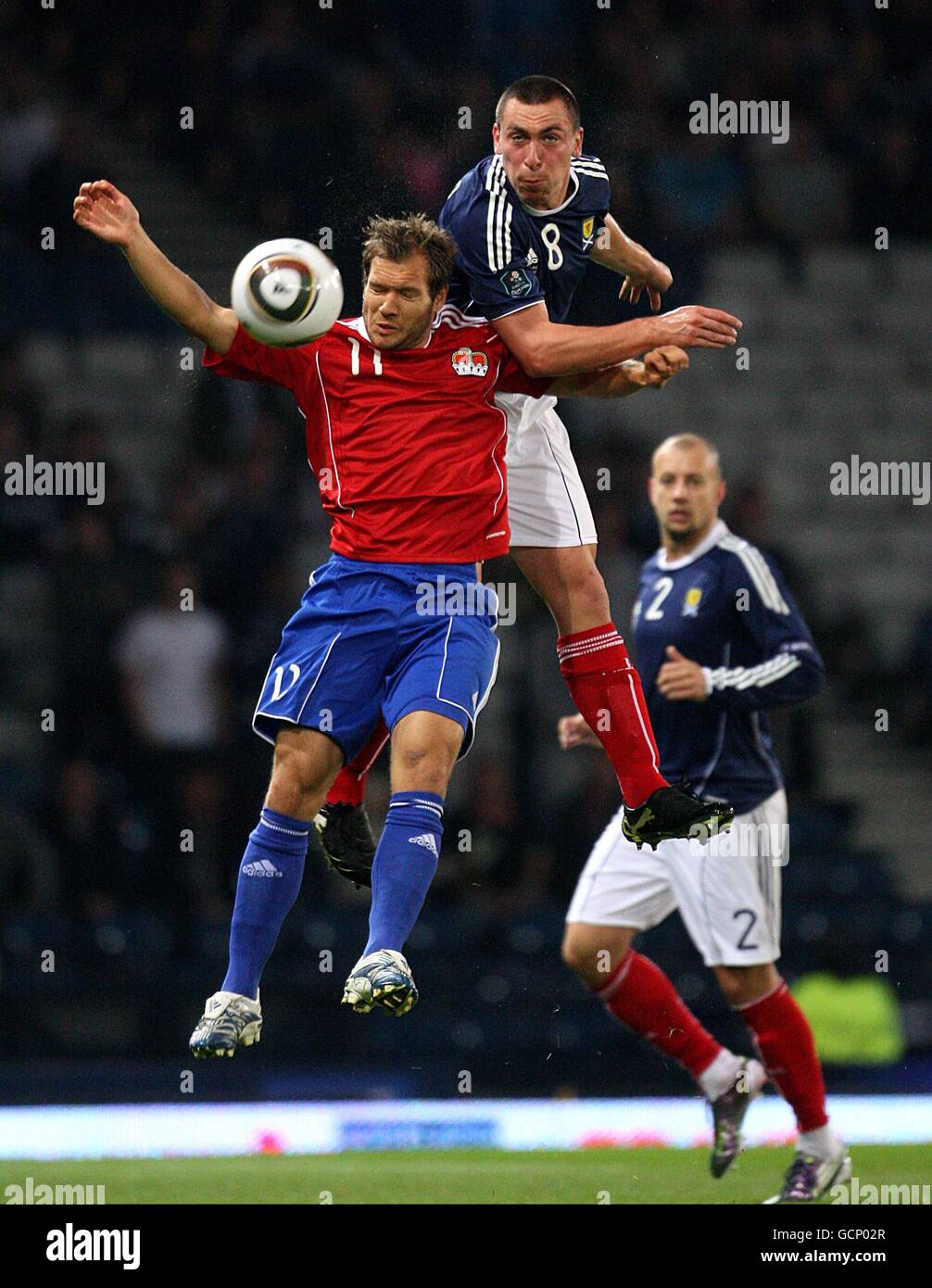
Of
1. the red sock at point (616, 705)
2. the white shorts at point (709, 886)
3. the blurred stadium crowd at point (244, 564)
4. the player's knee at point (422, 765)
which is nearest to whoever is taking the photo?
the player's knee at point (422, 765)

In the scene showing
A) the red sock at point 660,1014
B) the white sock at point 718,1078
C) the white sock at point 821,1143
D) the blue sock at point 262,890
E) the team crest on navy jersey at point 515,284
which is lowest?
the white sock at point 821,1143

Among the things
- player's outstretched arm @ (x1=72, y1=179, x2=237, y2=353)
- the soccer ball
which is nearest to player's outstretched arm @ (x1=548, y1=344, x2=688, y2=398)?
the soccer ball

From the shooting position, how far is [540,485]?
6547mm

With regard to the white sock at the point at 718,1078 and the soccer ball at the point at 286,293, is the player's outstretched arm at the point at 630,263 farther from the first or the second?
the white sock at the point at 718,1078

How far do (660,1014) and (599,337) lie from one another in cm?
290

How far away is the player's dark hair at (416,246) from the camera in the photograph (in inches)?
231

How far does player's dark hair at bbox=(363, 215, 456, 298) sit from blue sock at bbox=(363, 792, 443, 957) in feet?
4.70

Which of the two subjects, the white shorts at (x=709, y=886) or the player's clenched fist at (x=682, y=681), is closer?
the player's clenched fist at (x=682, y=681)

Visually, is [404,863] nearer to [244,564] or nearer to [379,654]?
[379,654]

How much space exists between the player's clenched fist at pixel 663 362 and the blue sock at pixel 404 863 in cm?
136

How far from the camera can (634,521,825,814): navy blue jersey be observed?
778 cm

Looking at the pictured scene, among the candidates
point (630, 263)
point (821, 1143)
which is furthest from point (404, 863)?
point (821, 1143)

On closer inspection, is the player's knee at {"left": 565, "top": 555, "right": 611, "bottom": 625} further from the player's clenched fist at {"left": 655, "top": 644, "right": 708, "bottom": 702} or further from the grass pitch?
the grass pitch


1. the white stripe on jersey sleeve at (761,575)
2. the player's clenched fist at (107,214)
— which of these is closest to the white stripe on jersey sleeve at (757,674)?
the white stripe on jersey sleeve at (761,575)
